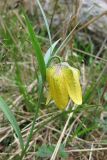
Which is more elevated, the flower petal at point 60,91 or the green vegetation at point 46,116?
the flower petal at point 60,91

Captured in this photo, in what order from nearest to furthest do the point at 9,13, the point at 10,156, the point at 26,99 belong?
the point at 10,156 < the point at 26,99 < the point at 9,13

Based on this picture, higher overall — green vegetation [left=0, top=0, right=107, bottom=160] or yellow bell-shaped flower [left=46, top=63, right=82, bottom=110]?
yellow bell-shaped flower [left=46, top=63, right=82, bottom=110]

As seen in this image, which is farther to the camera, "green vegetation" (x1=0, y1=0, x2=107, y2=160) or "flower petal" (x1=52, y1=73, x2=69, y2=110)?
"green vegetation" (x1=0, y1=0, x2=107, y2=160)

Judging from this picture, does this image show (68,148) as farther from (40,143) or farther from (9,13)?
(9,13)

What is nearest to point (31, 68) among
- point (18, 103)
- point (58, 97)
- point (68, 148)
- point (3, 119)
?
point (18, 103)

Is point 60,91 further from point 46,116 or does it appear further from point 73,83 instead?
point 46,116

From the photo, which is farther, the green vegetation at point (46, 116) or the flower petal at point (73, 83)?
the green vegetation at point (46, 116)
